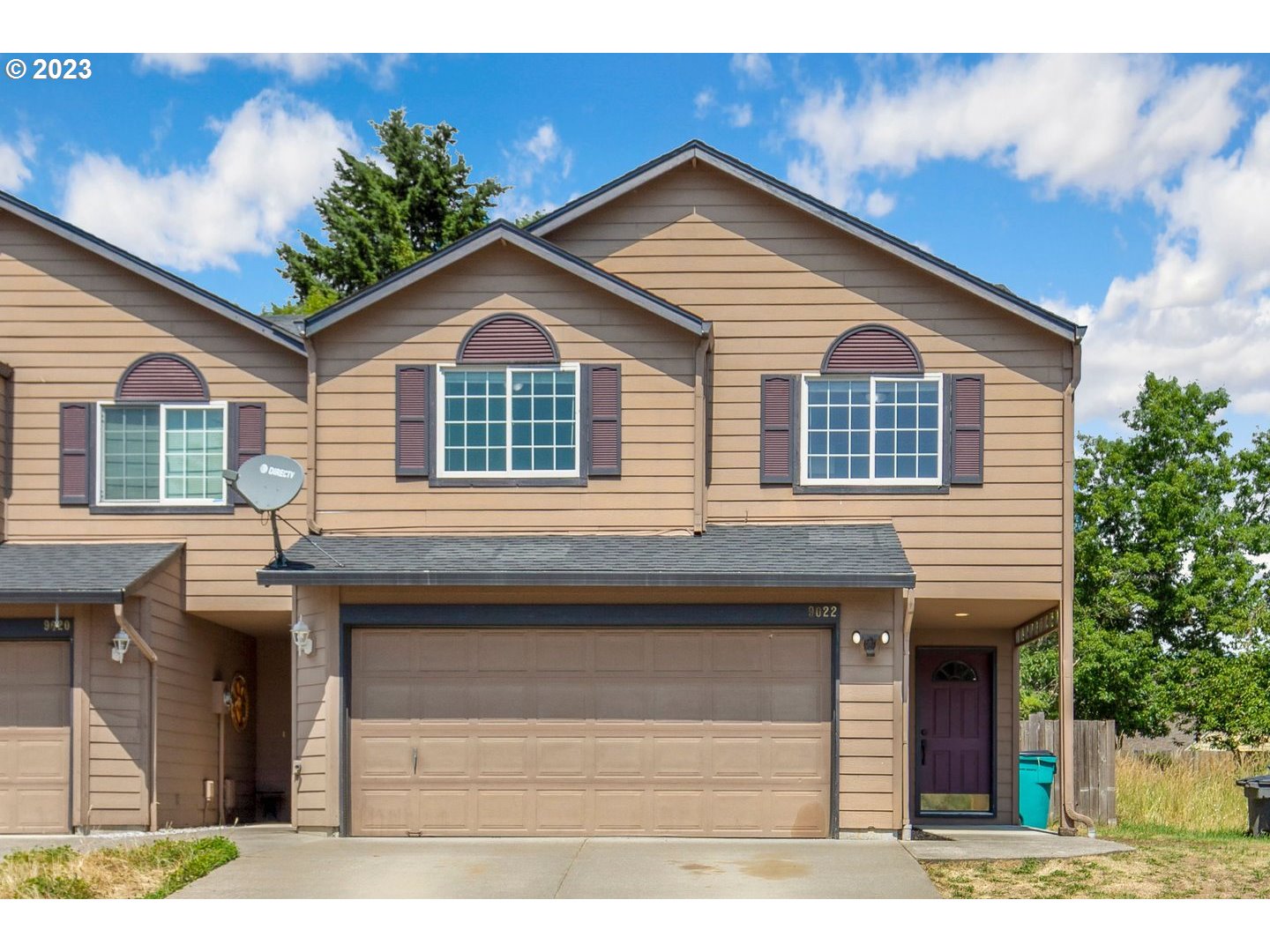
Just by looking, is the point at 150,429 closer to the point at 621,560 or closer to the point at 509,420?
the point at 509,420

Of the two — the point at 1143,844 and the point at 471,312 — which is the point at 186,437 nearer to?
the point at 471,312

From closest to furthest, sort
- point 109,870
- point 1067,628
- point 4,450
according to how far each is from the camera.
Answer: point 109,870 < point 1067,628 < point 4,450

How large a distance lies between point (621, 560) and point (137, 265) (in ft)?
21.5

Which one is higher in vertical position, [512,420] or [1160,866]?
[512,420]

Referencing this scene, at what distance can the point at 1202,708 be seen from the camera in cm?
3084

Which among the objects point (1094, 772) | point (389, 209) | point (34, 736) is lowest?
point (1094, 772)

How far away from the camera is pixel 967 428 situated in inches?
648

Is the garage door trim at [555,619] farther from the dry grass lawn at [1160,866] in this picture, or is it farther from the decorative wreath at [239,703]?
the decorative wreath at [239,703]

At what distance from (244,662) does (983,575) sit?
9.29 meters

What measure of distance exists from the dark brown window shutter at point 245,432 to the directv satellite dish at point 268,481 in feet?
5.09

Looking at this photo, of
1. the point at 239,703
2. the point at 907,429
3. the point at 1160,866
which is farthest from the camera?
the point at 239,703

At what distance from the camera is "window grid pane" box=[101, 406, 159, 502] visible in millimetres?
17234

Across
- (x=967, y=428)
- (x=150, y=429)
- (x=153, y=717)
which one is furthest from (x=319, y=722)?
(x=967, y=428)

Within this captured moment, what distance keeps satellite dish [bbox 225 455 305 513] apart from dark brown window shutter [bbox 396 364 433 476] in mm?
1210
